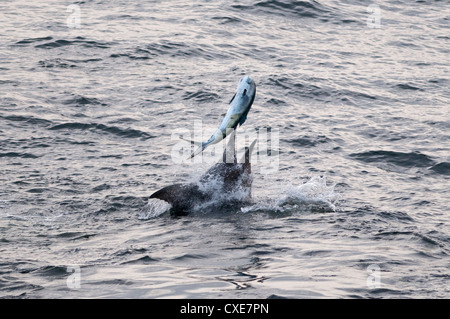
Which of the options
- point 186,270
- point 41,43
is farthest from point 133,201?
point 41,43

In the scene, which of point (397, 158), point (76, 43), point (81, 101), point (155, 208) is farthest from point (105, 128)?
point (397, 158)

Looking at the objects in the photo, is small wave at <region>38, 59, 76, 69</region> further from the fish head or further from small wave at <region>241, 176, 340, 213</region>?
the fish head

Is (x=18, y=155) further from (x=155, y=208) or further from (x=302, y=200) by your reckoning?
(x=302, y=200)

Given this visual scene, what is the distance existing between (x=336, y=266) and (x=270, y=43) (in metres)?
13.2

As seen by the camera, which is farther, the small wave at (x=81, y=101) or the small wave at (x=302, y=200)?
the small wave at (x=81, y=101)

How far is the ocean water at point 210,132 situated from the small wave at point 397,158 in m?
0.05

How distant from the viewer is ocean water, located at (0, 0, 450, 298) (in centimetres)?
860

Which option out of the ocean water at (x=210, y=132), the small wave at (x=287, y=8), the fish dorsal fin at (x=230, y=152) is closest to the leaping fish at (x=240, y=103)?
the fish dorsal fin at (x=230, y=152)

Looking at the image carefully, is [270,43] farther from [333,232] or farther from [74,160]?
[333,232]

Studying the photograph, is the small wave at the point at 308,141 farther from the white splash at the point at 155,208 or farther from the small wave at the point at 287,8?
the small wave at the point at 287,8

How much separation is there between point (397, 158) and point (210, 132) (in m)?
3.84

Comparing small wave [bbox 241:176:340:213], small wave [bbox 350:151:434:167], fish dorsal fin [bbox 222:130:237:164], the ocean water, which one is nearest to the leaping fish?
fish dorsal fin [bbox 222:130:237:164]

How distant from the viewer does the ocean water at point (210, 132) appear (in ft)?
28.2
